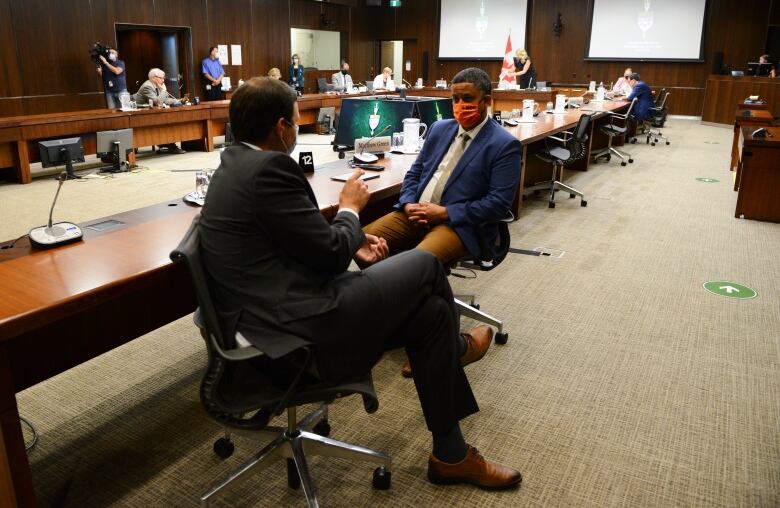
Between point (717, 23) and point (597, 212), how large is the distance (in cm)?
1022

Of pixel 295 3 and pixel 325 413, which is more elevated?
pixel 295 3

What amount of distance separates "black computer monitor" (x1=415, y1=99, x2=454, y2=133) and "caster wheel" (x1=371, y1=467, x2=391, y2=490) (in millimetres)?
2901

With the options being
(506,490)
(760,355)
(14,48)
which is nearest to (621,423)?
(506,490)

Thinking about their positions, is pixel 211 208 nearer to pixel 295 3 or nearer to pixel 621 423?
pixel 621 423

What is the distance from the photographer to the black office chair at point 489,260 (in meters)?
2.70

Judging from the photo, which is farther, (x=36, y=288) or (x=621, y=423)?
(x=621, y=423)

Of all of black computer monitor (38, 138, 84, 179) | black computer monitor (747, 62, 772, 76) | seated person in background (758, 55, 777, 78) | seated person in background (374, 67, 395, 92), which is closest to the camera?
black computer monitor (38, 138, 84, 179)

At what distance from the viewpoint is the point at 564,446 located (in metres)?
2.15

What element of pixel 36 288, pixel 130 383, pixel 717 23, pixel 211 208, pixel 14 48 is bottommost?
pixel 130 383

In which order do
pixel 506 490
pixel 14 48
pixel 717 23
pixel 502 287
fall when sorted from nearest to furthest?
pixel 506 490 < pixel 502 287 < pixel 14 48 < pixel 717 23

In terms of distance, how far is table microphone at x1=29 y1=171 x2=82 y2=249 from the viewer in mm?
1974

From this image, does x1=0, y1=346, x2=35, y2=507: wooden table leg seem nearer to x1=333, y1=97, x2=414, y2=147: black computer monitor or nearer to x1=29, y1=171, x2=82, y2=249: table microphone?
x1=29, y1=171, x2=82, y2=249: table microphone

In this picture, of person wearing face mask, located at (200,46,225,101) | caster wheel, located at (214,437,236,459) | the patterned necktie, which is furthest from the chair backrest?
person wearing face mask, located at (200,46,225,101)

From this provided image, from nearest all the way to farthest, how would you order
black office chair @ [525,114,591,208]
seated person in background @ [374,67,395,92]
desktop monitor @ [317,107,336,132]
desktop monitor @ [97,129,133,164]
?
black office chair @ [525,114,591,208]
desktop monitor @ [97,129,133,164]
desktop monitor @ [317,107,336,132]
seated person in background @ [374,67,395,92]
